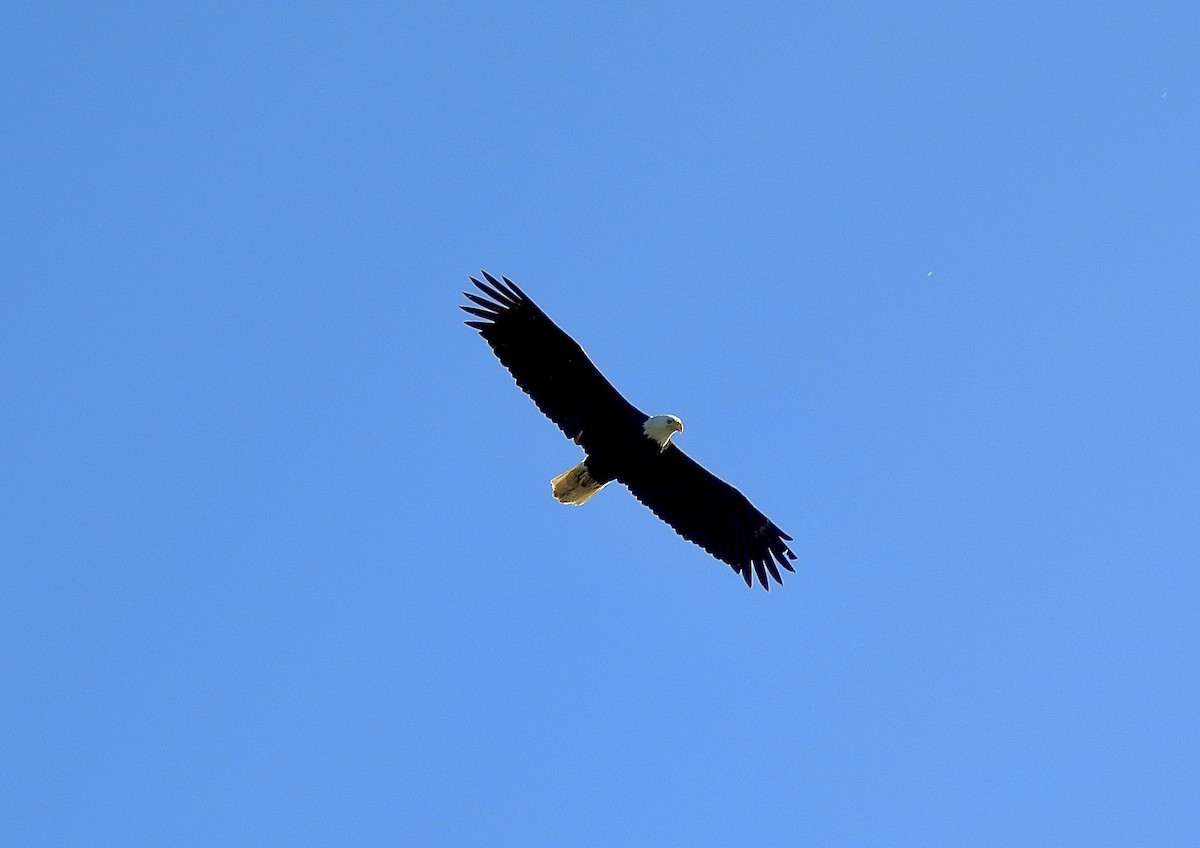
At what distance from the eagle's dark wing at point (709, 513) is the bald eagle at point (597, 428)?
13 millimetres

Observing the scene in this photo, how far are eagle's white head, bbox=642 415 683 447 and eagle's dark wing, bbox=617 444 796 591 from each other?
0.34m

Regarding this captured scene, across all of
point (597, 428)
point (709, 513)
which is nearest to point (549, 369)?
point (597, 428)

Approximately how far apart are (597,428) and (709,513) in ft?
6.48

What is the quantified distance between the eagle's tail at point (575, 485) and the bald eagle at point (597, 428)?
0.04 feet

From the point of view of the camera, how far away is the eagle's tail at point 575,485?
20922mm

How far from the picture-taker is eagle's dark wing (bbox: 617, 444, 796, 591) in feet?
69.5

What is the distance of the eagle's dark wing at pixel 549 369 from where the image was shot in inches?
804

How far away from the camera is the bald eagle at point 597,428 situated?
20.5m

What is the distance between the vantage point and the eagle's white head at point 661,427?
2053 centimetres

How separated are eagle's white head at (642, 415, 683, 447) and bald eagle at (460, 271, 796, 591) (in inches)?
0.5

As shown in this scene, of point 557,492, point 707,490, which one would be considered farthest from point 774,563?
point 557,492

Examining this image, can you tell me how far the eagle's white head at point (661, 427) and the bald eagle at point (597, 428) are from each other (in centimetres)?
1

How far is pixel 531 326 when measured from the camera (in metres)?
20.5

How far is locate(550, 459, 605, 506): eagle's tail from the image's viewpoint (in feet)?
68.6
